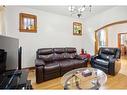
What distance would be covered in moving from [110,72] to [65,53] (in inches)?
66.0

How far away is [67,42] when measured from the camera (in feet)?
17.0

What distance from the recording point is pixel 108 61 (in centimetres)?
382

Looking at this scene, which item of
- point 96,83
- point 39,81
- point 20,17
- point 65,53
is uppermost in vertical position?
point 20,17

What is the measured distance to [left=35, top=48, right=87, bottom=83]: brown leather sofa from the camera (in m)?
3.07

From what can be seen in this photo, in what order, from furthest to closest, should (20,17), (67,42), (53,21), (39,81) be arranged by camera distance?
1. (67,42)
2. (53,21)
3. (20,17)
4. (39,81)

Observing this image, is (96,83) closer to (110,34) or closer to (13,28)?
(13,28)

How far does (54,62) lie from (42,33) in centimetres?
137

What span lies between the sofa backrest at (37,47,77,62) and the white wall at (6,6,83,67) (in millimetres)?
533

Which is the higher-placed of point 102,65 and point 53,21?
point 53,21

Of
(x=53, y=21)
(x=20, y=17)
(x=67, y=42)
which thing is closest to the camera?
(x=20, y=17)

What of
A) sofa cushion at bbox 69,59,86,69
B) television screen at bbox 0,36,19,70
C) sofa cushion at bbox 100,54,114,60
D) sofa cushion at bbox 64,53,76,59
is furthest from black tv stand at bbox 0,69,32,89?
sofa cushion at bbox 100,54,114,60

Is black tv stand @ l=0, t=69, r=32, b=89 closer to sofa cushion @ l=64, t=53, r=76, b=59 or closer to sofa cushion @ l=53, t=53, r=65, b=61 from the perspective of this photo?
sofa cushion @ l=53, t=53, r=65, b=61
